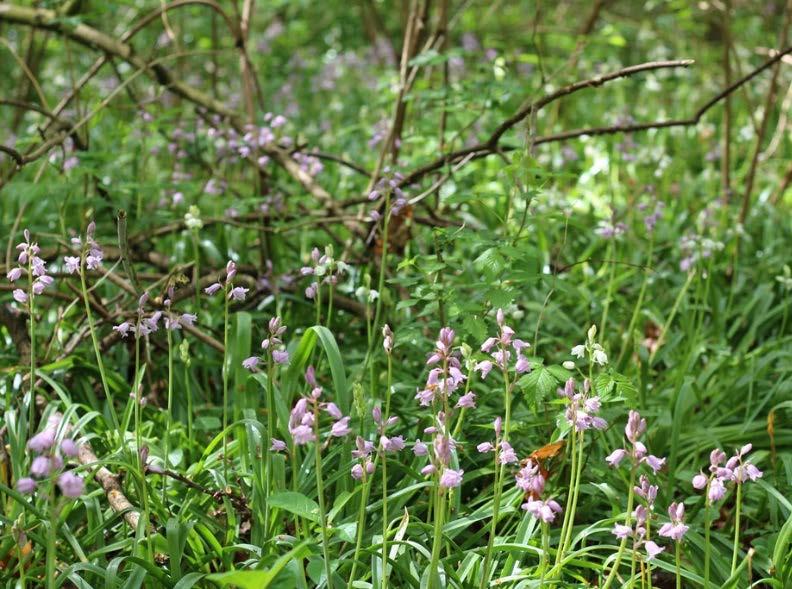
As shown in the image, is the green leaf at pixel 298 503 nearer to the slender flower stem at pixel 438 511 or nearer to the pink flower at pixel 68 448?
the slender flower stem at pixel 438 511

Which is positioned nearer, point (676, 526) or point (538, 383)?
point (676, 526)

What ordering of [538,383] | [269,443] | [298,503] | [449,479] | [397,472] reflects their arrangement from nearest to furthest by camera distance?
1. [449,479]
2. [298,503]
3. [538,383]
4. [269,443]
5. [397,472]

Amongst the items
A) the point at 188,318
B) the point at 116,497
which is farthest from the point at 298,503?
the point at 116,497

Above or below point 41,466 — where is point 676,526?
below

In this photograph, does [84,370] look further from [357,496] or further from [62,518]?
[357,496]

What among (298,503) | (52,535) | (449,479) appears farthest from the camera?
(298,503)

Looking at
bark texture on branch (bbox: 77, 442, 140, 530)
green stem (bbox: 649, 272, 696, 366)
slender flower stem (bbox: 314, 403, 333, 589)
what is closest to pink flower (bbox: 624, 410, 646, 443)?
Result: slender flower stem (bbox: 314, 403, 333, 589)

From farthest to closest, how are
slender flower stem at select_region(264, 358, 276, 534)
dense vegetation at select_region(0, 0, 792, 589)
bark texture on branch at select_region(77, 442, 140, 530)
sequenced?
bark texture on branch at select_region(77, 442, 140, 530), slender flower stem at select_region(264, 358, 276, 534), dense vegetation at select_region(0, 0, 792, 589)

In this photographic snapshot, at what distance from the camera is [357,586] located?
6.58 feet

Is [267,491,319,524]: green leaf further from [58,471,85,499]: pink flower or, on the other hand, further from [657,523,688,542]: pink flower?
[657,523,688,542]: pink flower

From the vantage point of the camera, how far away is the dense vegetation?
197cm

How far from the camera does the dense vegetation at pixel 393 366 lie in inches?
77.5

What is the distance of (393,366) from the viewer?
3.24 meters

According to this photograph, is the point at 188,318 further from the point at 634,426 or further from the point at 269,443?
the point at 634,426
